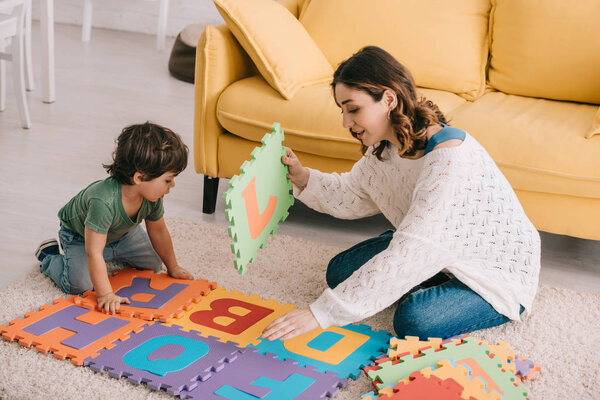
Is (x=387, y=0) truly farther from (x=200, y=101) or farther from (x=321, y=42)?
(x=200, y=101)

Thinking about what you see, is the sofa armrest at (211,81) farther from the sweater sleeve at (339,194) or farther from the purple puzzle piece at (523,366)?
the purple puzzle piece at (523,366)

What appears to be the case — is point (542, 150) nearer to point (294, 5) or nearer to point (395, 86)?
point (395, 86)

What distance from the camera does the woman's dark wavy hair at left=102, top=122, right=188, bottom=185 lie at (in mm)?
1687

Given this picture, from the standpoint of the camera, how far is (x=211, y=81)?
2314 mm

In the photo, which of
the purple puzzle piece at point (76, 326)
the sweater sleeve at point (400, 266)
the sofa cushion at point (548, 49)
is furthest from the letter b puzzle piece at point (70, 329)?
the sofa cushion at point (548, 49)

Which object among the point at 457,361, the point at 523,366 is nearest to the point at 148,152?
the point at 457,361

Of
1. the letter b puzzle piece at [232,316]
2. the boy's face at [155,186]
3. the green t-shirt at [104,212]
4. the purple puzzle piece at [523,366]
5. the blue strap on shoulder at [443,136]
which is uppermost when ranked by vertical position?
the blue strap on shoulder at [443,136]

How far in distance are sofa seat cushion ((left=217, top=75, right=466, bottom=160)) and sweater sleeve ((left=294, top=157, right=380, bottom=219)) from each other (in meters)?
0.27

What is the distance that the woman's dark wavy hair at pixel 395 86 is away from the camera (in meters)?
1.56

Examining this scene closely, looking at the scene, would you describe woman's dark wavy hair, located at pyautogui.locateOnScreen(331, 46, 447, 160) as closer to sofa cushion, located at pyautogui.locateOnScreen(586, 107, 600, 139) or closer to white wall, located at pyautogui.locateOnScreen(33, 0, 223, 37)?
sofa cushion, located at pyautogui.locateOnScreen(586, 107, 600, 139)

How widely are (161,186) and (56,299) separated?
1.35ft

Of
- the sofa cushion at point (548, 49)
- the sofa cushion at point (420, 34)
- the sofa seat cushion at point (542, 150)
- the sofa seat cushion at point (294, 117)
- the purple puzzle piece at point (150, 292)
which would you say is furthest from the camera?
the sofa cushion at point (420, 34)

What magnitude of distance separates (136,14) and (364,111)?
3.98 metres

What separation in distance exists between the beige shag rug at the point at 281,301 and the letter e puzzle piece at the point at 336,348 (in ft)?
0.18
